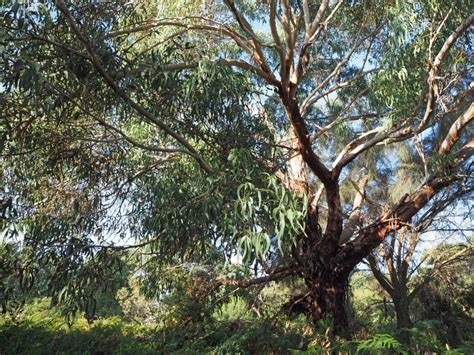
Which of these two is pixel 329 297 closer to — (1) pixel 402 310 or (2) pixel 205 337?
(2) pixel 205 337

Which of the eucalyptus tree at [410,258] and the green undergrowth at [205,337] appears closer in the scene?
the green undergrowth at [205,337]

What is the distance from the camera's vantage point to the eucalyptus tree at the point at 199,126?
3.72 metres

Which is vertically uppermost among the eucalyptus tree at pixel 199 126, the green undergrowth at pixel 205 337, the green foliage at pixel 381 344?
the eucalyptus tree at pixel 199 126

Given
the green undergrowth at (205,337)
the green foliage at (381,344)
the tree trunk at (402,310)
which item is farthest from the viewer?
the tree trunk at (402,310)

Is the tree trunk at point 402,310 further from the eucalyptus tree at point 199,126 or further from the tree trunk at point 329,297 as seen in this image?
the tree trunk at point 329,297

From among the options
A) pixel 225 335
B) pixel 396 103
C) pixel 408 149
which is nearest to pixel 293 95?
pixel 396 103

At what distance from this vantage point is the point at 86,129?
5047 mm

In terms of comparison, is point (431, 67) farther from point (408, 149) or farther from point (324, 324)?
point (408, 149)

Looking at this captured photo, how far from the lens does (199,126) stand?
189 inches

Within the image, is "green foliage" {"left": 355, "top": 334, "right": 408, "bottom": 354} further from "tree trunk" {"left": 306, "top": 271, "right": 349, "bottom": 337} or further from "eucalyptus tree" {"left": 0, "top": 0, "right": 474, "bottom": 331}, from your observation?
"tree trunk" {"left": 306, "top": 271, "right": 349, "bottom": 337}

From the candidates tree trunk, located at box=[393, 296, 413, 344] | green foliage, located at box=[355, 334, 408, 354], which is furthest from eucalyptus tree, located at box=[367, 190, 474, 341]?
green foliage, located at box=[355, 334, 408, 354]

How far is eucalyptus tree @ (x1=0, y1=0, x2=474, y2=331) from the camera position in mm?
3719

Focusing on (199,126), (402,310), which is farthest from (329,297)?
(402,310)

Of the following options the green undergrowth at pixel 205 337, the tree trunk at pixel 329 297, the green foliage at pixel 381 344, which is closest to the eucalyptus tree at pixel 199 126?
the tree trunk at pixel 329 297
